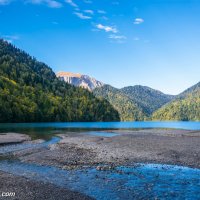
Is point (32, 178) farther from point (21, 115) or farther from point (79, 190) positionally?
point (21, 115)

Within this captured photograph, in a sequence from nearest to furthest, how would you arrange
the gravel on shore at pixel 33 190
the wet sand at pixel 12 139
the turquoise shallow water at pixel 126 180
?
the gravel on shore at pixel 33 190 → the turquoise shallow water at pixel 126 180 → the wet sand at pixel 12 139

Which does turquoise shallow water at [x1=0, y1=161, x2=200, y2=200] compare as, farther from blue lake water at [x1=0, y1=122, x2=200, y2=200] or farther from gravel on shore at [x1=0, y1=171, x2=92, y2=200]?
gravel on shore at [x1=0, y1=171, x2=92, y2=200]

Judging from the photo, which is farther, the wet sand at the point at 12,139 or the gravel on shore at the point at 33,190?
the wet sand at the point at 12,139

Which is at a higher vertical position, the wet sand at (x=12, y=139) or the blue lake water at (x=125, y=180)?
the wet sand at (x=12, y=139)

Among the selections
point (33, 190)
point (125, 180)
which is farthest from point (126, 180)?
point (33, 190)

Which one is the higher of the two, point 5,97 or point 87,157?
point 5,97

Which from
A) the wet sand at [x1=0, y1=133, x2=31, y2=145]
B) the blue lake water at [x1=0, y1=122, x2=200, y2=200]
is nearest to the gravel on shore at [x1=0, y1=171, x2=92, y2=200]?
the blue lake water at [x1=0, y1=122, x2=200, y2=200]

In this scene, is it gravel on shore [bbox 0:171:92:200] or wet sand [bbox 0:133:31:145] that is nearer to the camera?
gravel on shore [bbox 0:171:92:200]

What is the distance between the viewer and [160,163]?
37.9 meters

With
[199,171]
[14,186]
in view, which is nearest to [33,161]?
[14,186]

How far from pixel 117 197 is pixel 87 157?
19.1 m

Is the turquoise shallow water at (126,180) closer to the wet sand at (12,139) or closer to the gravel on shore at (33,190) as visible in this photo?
the gravel on shore at (33,190)

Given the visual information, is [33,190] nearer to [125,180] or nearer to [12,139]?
[125,180]

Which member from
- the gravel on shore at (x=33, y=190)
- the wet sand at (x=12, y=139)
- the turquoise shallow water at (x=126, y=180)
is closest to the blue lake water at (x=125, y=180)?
the turquoise shallow water at (x=126, y=180)
